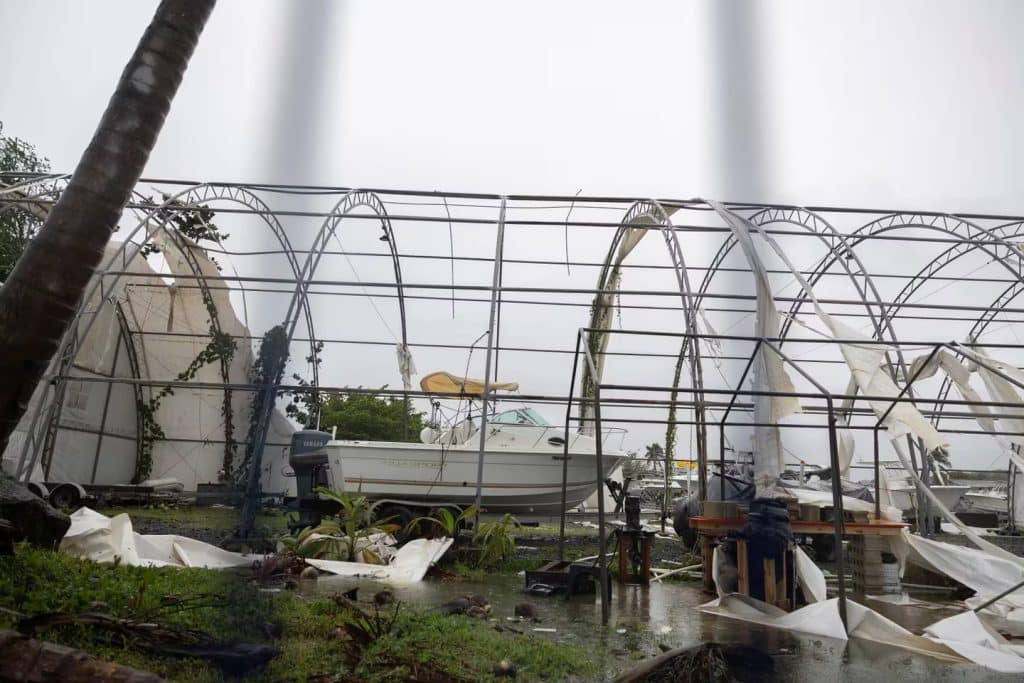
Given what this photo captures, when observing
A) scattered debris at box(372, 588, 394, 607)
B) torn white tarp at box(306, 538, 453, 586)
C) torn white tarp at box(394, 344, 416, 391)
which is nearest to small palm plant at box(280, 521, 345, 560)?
torn white tarp at box(306, 538, 453, 586)

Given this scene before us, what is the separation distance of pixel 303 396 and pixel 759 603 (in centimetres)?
1033

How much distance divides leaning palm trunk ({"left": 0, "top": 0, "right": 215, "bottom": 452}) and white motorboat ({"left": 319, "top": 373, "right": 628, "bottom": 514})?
7704mm

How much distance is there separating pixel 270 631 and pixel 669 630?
324cm

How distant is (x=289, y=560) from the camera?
8539 mm

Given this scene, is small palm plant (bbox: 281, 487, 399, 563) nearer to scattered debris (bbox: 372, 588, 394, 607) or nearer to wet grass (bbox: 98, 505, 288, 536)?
wet grass (bbox: 98, 505, 288, 536)

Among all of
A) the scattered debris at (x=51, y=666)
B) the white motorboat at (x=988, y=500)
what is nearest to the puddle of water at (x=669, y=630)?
the scattered debris at (x=51, y=666)

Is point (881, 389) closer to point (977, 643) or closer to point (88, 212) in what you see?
point (977, 643)

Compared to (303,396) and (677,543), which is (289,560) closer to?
(303,396)

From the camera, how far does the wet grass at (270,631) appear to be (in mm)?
4070

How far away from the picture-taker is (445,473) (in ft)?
41.0

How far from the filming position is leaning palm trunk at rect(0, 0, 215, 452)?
393cm

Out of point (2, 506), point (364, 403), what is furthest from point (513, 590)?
point (364, 403)

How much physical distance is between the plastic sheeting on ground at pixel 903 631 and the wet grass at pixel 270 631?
2.25m

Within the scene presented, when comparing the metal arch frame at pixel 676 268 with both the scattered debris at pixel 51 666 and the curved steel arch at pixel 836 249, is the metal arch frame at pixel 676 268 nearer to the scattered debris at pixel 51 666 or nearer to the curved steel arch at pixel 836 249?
the curved steel arch at pixel 836 249
